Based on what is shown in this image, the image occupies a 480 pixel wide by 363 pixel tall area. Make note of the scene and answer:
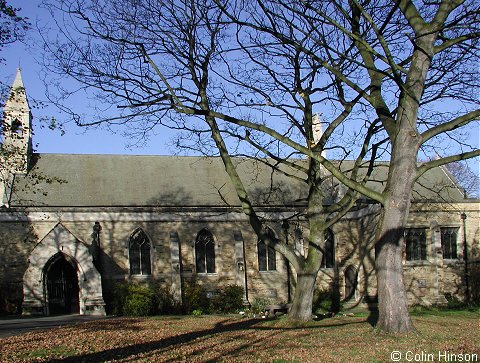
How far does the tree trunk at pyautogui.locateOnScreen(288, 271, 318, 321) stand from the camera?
52.3ft

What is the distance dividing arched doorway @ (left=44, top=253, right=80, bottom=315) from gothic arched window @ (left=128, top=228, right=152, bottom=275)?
9.69 ft

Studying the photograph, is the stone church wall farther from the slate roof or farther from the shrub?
the shrub

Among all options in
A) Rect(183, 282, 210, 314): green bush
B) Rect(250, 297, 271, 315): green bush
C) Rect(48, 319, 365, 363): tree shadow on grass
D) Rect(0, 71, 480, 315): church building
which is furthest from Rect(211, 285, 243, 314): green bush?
Rect(48, 319, 365, 363): tree shadow on grass

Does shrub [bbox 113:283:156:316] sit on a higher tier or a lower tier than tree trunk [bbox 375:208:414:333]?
lower

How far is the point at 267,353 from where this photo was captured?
399 inches

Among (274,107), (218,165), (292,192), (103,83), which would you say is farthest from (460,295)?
(103,83)

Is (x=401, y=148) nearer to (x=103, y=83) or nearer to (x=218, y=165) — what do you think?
(x=103, y=83)

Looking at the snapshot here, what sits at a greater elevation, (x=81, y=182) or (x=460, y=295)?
(x=81, y=182)

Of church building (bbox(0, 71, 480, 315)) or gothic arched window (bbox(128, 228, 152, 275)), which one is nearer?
church building (bbox(0, 71, 480, 315))

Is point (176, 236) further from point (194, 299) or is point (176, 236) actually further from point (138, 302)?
point (138, 302)

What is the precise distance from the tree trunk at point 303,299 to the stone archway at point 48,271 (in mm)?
11412

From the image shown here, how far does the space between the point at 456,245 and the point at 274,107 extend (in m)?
18.2

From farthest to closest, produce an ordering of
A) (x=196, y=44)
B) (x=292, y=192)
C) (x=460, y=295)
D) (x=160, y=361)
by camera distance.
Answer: (x=292, y=192)
(x=460, y=295)
(x=196, y=44)
(x=160, y=361)

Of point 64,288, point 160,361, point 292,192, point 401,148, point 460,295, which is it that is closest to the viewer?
point 160,361
